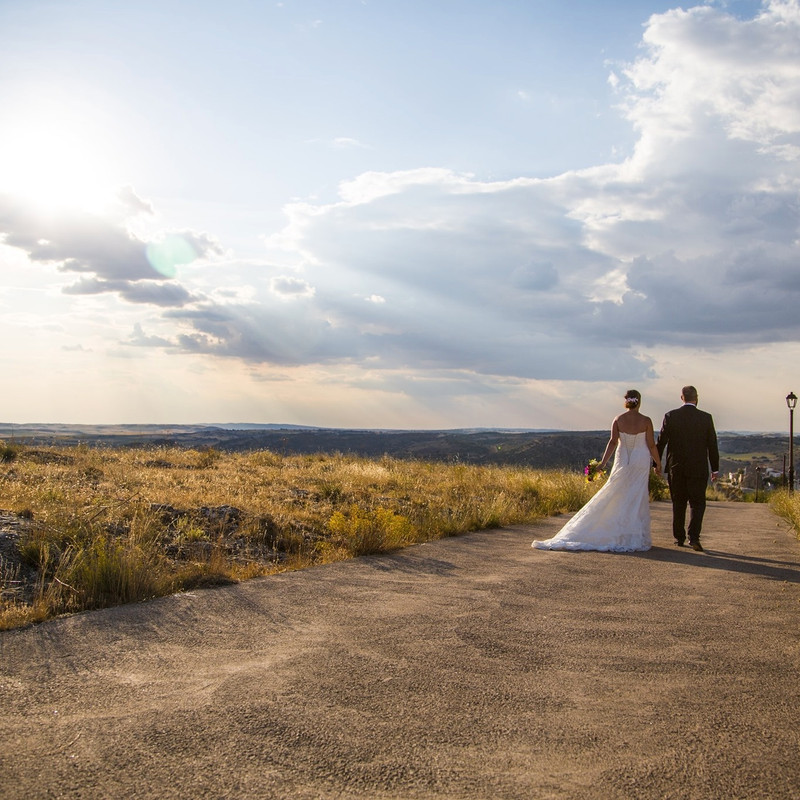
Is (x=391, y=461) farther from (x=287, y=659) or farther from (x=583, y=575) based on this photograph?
(x=287, y=659)

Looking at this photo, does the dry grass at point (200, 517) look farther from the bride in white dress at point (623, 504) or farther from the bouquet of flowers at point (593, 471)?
the bride in white dress at point (623, 504)

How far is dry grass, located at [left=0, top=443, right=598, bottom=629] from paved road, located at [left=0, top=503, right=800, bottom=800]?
56 cm

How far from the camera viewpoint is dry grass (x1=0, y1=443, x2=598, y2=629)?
6.45m

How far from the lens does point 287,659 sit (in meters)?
4.61

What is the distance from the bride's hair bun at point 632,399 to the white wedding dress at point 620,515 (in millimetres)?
Answer: 458

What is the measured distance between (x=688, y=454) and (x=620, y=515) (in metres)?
1.52

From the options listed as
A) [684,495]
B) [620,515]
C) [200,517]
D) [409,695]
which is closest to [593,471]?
[684,495]

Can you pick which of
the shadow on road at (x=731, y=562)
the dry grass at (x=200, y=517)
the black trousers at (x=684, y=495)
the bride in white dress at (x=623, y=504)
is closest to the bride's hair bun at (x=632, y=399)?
the bride in white dress at (x=623, y=504)

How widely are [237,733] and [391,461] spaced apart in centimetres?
2225

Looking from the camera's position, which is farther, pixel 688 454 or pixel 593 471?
pixel 593 471

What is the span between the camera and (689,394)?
437 inches

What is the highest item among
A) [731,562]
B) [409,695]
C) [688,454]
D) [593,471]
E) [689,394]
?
[689,394]

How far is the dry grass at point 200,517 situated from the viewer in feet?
21.1

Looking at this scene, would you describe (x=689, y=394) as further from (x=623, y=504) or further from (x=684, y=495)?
(x=623, y=504)
